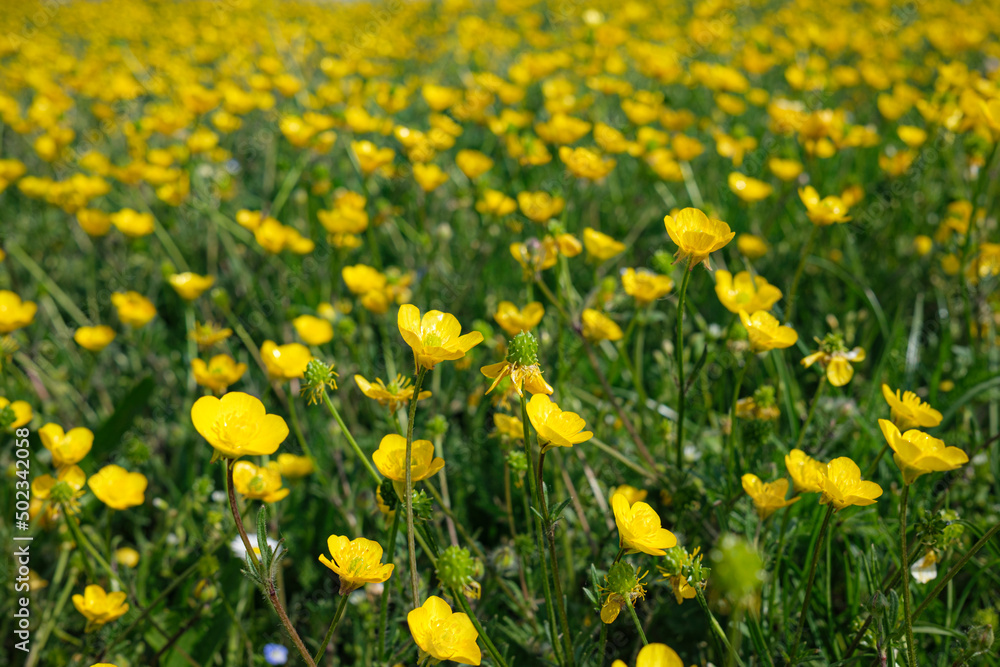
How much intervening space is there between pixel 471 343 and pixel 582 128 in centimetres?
184

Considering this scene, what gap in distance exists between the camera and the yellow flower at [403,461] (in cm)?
118

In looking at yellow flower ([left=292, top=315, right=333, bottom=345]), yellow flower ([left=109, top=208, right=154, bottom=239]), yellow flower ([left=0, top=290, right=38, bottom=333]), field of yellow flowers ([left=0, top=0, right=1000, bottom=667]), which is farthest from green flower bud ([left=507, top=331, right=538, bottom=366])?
yellow flower ([left=109, top=208, right=154, bottom=239])

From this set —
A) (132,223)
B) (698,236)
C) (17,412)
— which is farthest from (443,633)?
(132,223)

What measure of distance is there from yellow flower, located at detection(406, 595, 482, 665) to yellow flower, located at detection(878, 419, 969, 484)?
0.79 metres

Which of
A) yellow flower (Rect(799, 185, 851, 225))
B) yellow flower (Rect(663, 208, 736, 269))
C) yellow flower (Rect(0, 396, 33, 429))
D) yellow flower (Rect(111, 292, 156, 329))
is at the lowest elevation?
yellow flower (Rect(111, 292, 156, 329))

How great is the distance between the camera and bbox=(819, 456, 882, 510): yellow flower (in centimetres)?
112

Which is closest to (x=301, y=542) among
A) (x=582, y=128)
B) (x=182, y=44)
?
(x=582, y=128)

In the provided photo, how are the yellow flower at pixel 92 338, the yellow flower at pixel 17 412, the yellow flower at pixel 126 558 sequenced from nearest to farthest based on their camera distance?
the yellow flower at pixel 17 412 → the yellow flower at pixel 126 558 → the yellow flower at pixel 92 338

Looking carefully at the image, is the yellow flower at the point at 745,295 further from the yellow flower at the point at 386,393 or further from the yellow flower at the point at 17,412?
the yellow flower at the point at 17,412

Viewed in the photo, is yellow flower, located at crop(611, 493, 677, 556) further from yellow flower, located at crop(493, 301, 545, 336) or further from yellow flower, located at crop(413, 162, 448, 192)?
yellow flower, located at crop(413, 162, 448, 192)

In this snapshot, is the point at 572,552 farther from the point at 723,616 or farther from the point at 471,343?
the point at 471,343

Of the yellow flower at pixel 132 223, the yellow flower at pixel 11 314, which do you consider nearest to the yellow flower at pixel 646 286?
the yellow flower at pixel 11 314

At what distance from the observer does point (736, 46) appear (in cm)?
581

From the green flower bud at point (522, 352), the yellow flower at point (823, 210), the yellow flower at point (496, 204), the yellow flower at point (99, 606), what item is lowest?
the yellow flower at point (99, 606)
